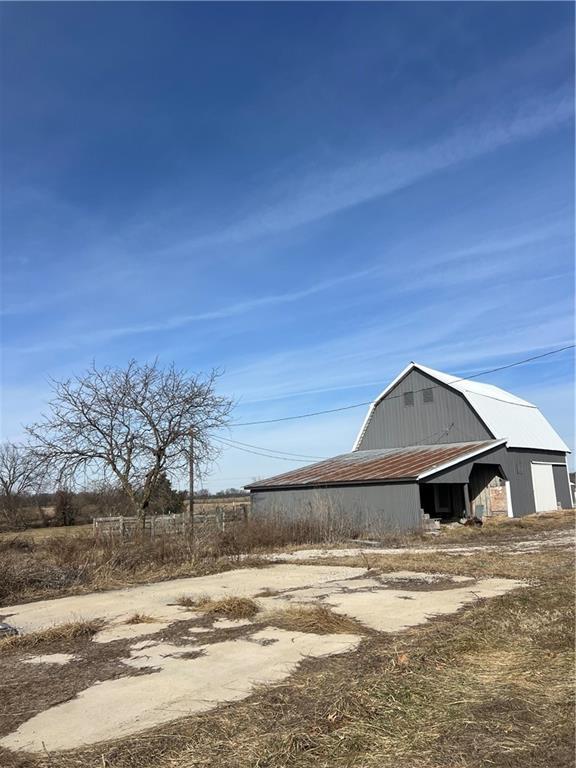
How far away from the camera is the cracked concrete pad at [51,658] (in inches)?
254

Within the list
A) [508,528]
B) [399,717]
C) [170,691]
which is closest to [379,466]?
[508,528]

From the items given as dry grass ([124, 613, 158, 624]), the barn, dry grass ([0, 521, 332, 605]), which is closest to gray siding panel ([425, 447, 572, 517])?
the barn

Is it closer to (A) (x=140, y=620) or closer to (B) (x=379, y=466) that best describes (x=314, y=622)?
(A) (x=140, y=620)

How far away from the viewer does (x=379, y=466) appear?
27531mm

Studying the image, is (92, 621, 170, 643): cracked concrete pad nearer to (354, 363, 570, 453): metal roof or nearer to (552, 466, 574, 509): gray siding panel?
(354, 363, 570, 453): metal roof

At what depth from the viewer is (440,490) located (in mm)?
33906

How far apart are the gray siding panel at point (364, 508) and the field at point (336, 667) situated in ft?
37.6

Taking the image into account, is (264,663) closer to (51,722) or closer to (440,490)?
(51,722)

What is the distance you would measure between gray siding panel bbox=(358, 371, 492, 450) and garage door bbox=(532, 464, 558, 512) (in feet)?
16.2

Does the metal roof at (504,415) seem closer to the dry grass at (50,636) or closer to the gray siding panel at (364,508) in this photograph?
the gray siding panel at (364,508)

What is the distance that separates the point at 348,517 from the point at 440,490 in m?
11.2

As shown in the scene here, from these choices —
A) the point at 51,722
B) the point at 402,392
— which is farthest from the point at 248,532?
the point at 402,392

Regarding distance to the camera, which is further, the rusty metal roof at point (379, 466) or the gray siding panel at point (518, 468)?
the gray siding panel at point (518, 468)

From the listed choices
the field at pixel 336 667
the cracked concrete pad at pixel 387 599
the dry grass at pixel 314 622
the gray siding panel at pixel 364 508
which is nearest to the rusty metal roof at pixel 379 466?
the gray siding panel at pixel 364 508
